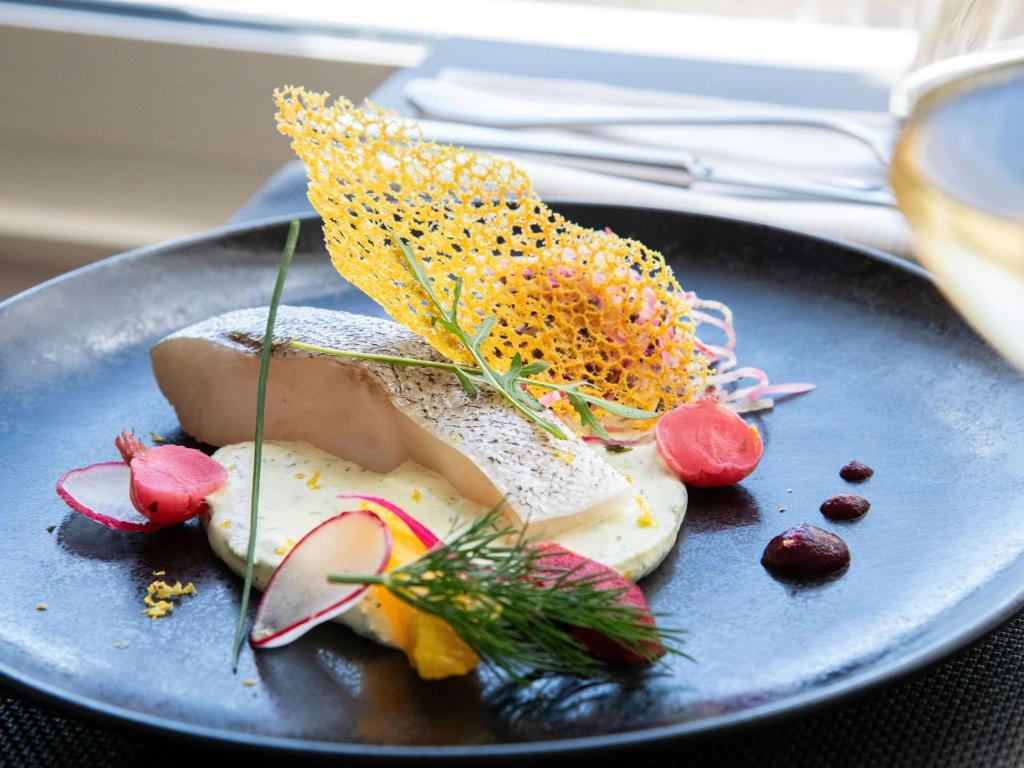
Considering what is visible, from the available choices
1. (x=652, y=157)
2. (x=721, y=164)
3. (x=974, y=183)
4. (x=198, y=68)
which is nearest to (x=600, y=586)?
(x=974, y=183)

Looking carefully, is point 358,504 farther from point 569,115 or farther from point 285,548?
point 569,115

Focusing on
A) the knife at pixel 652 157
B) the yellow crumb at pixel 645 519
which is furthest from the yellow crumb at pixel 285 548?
the knife at pixel 652 157

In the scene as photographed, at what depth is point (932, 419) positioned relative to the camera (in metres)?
1.38

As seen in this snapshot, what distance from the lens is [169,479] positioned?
1240 millimetres

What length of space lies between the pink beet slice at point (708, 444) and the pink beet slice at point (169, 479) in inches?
19.8

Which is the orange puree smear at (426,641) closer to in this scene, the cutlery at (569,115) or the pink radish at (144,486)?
the pink radish at (144,486)

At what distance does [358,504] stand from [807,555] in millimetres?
460

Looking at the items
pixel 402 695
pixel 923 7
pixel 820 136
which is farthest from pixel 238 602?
pixel 820 136

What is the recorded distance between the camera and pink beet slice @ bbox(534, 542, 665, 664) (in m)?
0.95

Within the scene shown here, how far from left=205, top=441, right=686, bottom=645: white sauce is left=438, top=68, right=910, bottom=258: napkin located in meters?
0.74

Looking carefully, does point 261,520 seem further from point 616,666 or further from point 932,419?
point 932,419

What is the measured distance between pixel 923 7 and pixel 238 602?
0.86 m

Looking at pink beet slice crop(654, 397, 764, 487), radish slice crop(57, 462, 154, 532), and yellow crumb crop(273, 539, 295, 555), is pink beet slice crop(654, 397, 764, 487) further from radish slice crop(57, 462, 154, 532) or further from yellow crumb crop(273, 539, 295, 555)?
radish slice crop(57, 462, 154, 532)

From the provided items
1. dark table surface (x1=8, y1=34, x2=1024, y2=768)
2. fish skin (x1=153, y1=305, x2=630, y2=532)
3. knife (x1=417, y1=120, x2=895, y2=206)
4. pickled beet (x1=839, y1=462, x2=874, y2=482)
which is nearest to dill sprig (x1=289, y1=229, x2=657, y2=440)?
fish skin (x1=153, y1=305, x2=630, y2=532)
